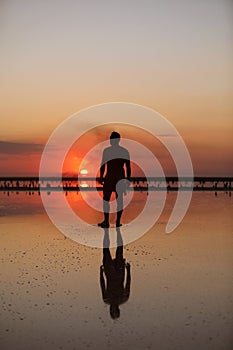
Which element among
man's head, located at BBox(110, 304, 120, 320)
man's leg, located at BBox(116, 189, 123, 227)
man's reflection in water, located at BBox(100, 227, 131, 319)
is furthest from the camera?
man's leg, located at BBox(116, 189, 123, 227)

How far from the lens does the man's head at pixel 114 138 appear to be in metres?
8.60

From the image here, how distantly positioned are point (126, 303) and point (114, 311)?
0.76 feet

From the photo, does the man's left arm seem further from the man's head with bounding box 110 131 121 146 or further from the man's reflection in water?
the man's reflection in water

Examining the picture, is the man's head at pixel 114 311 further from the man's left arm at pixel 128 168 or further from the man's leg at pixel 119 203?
the man's left arm at pixel 128 168

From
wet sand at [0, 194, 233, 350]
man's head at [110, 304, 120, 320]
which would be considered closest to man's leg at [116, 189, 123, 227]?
wet sand at [0, 194, 233, 350]

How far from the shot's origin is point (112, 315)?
12.1 feet

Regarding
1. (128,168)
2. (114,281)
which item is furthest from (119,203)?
(114,281)

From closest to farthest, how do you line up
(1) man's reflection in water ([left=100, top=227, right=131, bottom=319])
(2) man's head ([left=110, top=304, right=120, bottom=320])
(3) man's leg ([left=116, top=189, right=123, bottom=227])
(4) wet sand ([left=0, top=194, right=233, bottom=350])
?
(4) wet sand ([left=0, top=194, right=233, bottom=350]) < (2) man's head ([left=110, top=304, right=120, bottom=320]) < (1) man's reflection in water ([left=100, top=227, right=131, bottom=319]) < (3) man's leg ([left=116, top=189, right=123, bottom=227])

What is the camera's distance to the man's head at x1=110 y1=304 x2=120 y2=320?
144 inches

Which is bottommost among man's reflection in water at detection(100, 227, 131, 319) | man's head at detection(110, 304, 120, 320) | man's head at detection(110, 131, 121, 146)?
man's head at detection(110, 304, 120, 320)

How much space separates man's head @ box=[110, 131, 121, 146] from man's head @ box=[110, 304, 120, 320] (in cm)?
483

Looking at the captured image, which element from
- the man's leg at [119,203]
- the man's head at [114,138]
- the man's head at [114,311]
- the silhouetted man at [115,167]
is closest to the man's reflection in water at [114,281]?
the man's head at [114,311]

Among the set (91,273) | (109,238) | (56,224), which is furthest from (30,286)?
(56,224)

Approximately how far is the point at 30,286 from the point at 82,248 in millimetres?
2436
